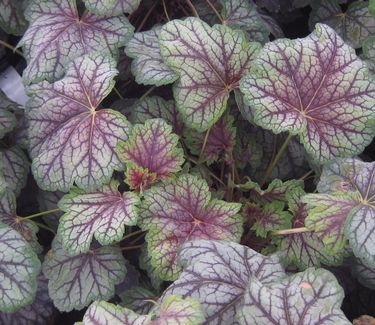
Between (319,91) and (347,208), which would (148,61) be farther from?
(347,208)

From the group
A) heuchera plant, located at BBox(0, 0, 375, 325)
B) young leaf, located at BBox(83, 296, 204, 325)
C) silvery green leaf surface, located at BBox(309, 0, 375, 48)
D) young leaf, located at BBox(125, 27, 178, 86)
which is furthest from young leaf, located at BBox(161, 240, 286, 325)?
silvery green leaf surface, located at BBox(309, 0, 375, 48)

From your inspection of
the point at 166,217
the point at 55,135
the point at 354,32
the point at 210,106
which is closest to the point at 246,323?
the point at 166,217

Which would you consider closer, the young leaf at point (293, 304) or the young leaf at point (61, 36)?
the young leaf at point (293, 304)

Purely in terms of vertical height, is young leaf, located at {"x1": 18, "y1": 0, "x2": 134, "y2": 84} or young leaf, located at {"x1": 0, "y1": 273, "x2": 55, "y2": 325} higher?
young leaf, located at {"x1": 18, "y1": 0, "x2": 134, "y2": 84}

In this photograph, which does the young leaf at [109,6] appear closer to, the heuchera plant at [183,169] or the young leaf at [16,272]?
the heuchera plant at [183,169]

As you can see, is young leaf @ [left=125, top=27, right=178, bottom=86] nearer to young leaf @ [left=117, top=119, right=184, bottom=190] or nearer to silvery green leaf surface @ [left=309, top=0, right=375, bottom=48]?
young leaf @ [left=117, top=119, right=184, bottom=190]

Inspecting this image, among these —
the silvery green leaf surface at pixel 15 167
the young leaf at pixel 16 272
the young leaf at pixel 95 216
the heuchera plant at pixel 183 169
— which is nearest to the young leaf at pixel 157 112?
the heuchera plant at pixel 183 169

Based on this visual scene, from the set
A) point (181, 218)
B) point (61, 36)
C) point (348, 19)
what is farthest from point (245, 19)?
point (181, 218)
